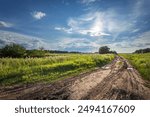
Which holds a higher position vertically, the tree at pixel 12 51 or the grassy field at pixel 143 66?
the tree at pixel 12 51

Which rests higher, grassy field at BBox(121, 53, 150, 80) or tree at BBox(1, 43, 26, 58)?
tree at BBox(1, 43, 26, 58)

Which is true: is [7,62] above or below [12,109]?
above

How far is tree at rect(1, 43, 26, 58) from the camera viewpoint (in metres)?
29.9

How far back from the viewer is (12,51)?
3055 centimetres

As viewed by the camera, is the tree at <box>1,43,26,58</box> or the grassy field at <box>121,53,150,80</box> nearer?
the grassy field at <box>121,53,150,80</box>

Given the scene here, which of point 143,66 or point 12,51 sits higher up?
Result: point 12,51

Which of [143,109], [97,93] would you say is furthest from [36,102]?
[143,109]

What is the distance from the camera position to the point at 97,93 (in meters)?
8.55

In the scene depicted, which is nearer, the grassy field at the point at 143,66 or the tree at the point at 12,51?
the grassy field at the point at 143,66

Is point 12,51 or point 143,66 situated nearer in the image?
point 143,66

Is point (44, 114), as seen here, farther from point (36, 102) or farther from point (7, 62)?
point (7, 62)

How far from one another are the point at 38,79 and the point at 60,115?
266 inches

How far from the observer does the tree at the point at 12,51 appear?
98.0ft

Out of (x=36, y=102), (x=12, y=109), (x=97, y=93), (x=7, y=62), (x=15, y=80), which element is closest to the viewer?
(x=12, y=109)
